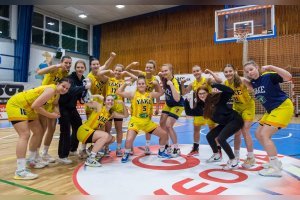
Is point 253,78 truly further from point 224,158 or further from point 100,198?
point 100,198

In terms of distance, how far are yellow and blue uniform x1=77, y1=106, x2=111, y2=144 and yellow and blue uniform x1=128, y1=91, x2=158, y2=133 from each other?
0.47m

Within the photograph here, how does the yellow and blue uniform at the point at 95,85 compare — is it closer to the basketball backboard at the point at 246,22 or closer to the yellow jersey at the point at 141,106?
the yellow jersey at the point at 141,106

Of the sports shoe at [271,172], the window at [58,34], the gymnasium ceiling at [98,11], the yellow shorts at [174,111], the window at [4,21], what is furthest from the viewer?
the window at [58,34]

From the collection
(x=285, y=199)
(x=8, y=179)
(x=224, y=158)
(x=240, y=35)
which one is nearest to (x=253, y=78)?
(x=224, y=158)

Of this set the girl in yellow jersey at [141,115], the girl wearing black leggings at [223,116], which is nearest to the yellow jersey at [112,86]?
the girl in yellow jersey at [141,115]

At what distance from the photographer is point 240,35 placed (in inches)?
461

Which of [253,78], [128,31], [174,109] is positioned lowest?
[174,109]

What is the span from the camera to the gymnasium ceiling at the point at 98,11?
55.6ft

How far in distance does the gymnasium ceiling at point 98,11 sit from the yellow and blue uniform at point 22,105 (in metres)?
14.1

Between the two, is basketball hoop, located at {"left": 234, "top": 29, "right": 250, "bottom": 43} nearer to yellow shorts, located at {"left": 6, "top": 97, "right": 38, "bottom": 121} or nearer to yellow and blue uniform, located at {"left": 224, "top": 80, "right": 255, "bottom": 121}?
yellow and blue uniform, located at {"left": 224, "top": 80, "right": 255, "bottom": 121}

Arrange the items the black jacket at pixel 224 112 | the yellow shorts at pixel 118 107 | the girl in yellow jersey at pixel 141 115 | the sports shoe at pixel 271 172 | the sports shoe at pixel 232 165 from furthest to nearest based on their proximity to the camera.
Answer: the yellow shorts at pixel 118 107 < the girl in yellow jersey at pixel 141 115 < the black jacket at pixel 224 112 < the sports shoe at pixel 232 165 < the sports shoe at pixel 271 172

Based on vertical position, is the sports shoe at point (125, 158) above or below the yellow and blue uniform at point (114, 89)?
below

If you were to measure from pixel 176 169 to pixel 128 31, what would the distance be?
654 inches

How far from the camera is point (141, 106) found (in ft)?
15.3
